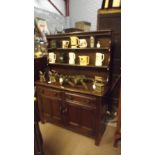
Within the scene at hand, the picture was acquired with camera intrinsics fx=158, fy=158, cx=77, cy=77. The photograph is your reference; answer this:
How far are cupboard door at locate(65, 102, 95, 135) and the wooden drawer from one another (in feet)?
0.66

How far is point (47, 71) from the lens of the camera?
294 cm

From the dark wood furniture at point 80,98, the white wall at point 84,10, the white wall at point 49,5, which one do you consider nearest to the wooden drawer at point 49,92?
the dark wood furniture at point 80,98

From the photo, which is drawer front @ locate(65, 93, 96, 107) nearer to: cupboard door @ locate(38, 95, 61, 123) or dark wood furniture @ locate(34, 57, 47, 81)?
cupboard door @ locate(38, 95, 61, 123)

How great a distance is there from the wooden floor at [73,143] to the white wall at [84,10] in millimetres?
2705

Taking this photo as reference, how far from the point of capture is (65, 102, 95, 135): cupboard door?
7.26ft

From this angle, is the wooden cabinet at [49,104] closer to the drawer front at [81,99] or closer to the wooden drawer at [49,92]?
the wooden drawer at [49,92]

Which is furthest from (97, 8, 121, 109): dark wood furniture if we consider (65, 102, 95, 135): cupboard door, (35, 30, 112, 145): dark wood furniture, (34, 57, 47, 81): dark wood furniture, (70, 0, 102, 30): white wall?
(34, 57, 47, 81): dark wood furniture

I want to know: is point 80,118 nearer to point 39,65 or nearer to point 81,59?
point 81,59

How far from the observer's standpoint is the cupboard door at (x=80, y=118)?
7.26 ft

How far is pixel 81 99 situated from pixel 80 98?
0.07 ft
